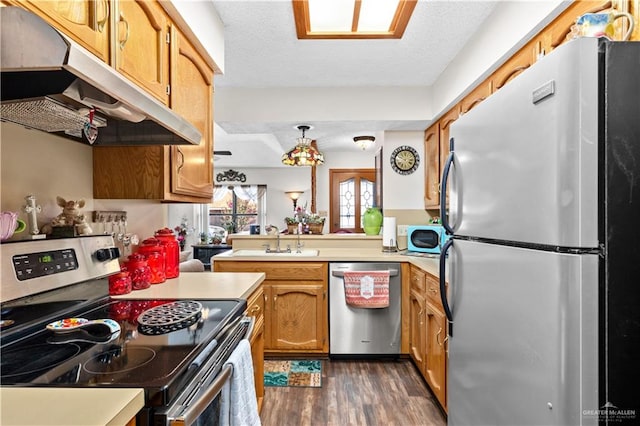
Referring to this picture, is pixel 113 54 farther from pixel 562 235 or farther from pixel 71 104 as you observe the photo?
pixel 562 235

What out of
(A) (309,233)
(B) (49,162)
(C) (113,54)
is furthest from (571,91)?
(A) (309,233)

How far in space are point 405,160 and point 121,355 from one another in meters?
3.04

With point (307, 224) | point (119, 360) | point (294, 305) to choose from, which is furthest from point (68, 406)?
point (307, 224)

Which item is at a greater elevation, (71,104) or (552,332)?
(71,104)

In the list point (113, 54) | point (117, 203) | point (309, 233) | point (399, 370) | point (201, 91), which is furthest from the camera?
point (309, 233)

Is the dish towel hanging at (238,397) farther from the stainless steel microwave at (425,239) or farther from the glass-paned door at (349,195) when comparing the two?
the glass-paned door at (349,195)

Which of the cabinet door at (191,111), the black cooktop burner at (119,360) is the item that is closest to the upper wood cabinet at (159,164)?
the cabinet door at (191,111)

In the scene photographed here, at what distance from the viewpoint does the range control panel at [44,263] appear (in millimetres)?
1013

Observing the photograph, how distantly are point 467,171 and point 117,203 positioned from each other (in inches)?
63.7

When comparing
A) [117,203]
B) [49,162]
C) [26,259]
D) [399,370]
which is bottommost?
[399,370]

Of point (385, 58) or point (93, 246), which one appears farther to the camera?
point (385, 58)

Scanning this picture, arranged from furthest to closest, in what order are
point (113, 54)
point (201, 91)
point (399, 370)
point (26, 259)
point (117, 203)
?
point (399, 370) → point (201, 91) → point (117, 203) → point (113, 54) → point (26, 259)

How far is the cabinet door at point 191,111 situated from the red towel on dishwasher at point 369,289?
1.35 metres

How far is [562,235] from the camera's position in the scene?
0.83 metres
